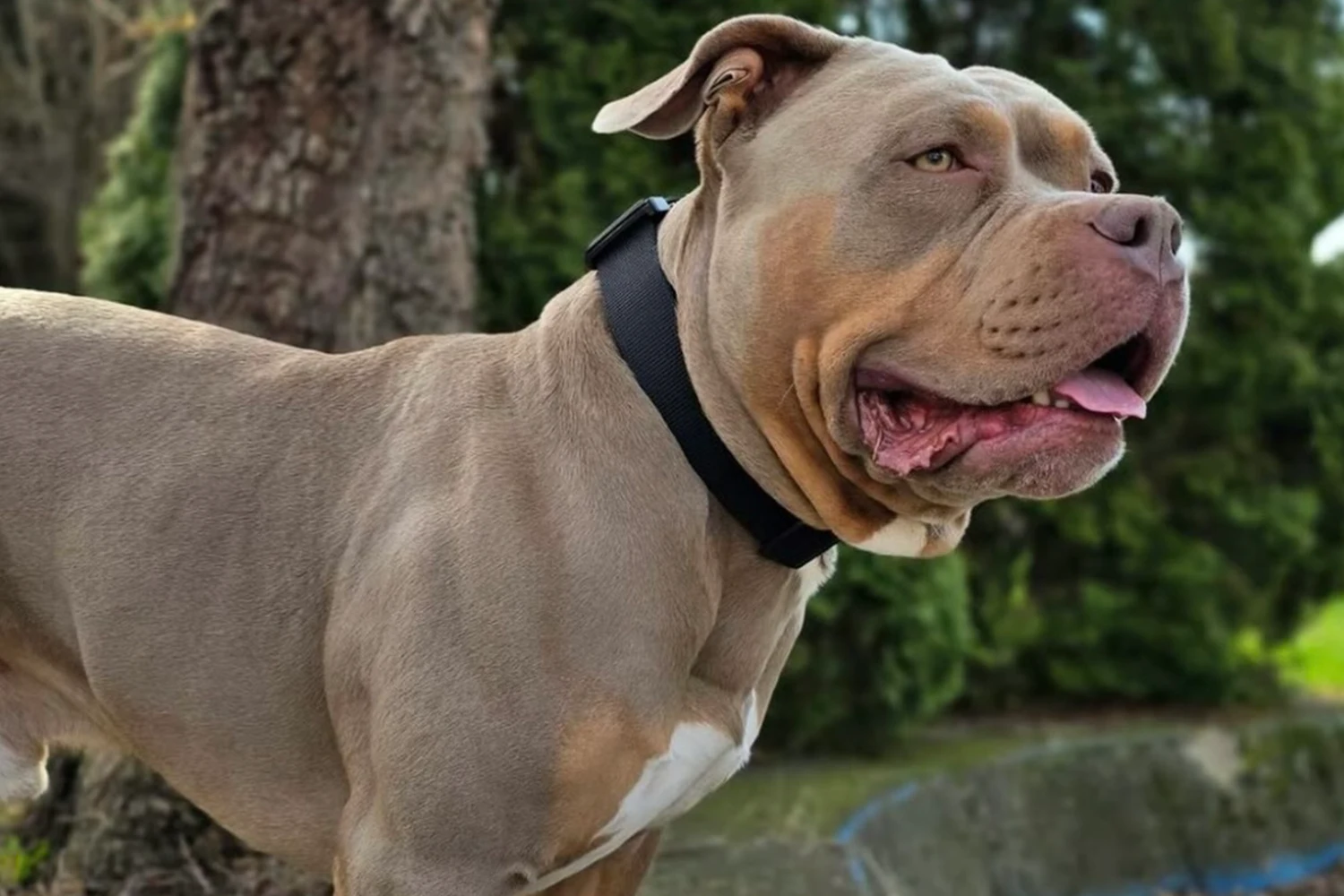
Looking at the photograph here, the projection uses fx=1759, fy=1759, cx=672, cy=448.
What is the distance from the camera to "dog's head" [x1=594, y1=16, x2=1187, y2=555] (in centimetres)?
260

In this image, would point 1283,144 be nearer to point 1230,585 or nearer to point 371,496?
point 1230,585

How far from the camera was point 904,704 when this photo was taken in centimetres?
565

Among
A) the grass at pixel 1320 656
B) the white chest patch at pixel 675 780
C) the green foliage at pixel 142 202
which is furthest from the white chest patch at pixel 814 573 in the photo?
the grass at pixel 1320 656

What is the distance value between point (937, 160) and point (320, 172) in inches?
86.1

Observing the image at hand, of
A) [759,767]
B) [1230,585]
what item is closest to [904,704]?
[759,767]

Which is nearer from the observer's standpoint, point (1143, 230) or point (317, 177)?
point (1143, 230)

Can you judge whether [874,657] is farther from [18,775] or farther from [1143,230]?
[1143,230]

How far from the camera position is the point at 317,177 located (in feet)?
14.7

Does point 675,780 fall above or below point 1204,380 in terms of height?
above

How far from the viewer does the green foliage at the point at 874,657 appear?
17.9 feet

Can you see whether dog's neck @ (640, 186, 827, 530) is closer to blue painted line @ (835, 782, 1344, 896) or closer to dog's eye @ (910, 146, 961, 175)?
dog's eye @ (910, 146, 961, 175)

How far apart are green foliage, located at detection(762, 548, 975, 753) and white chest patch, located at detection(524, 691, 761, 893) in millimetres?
2411

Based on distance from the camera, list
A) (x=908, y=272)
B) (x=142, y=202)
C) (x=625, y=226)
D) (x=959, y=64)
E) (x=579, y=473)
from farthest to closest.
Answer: (x=959, y=64) < (x=142, y=202) < (x=625, y=226) < (x=579, y=473) < (x=908, y=272)

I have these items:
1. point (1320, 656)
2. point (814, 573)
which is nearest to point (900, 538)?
point (814, 573)
